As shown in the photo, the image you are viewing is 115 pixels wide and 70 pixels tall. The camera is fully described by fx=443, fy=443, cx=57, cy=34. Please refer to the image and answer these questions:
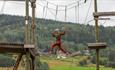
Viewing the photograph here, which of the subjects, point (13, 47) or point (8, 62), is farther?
point (8, 62)

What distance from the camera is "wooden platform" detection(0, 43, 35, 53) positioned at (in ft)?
37.9

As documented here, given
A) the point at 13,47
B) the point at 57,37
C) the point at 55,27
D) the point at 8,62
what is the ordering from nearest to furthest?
the point at 13,47, the point at 57,37, the point at 55,27, the point at 8,62

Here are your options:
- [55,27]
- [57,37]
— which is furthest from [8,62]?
[57,37]

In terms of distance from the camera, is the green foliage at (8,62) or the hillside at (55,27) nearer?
the hillside at (55,27)

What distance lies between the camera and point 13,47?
11.6 m

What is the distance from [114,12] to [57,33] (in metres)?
2.53

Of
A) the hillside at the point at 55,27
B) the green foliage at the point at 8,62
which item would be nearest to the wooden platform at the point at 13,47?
the hillside at the point at 55,27

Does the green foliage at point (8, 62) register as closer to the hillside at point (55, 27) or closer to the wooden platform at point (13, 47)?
the hillside at point (55, 27)

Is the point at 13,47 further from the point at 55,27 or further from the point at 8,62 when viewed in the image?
the point at 8,62

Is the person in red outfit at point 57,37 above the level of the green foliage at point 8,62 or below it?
above

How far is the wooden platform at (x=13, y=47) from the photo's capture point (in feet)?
37.9

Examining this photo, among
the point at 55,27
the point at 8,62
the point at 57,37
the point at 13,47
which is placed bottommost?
the point at 8,62

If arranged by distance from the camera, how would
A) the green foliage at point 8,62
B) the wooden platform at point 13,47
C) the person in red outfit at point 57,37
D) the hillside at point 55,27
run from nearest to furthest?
the wooden platform at point 13,47
the person in red outfit at point 57,37
the hillside at point 55,27
the green foliage at point 8,62

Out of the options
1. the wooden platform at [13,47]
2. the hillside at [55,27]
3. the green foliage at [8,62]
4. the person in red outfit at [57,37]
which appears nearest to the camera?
the wooden platform at [13,47]
